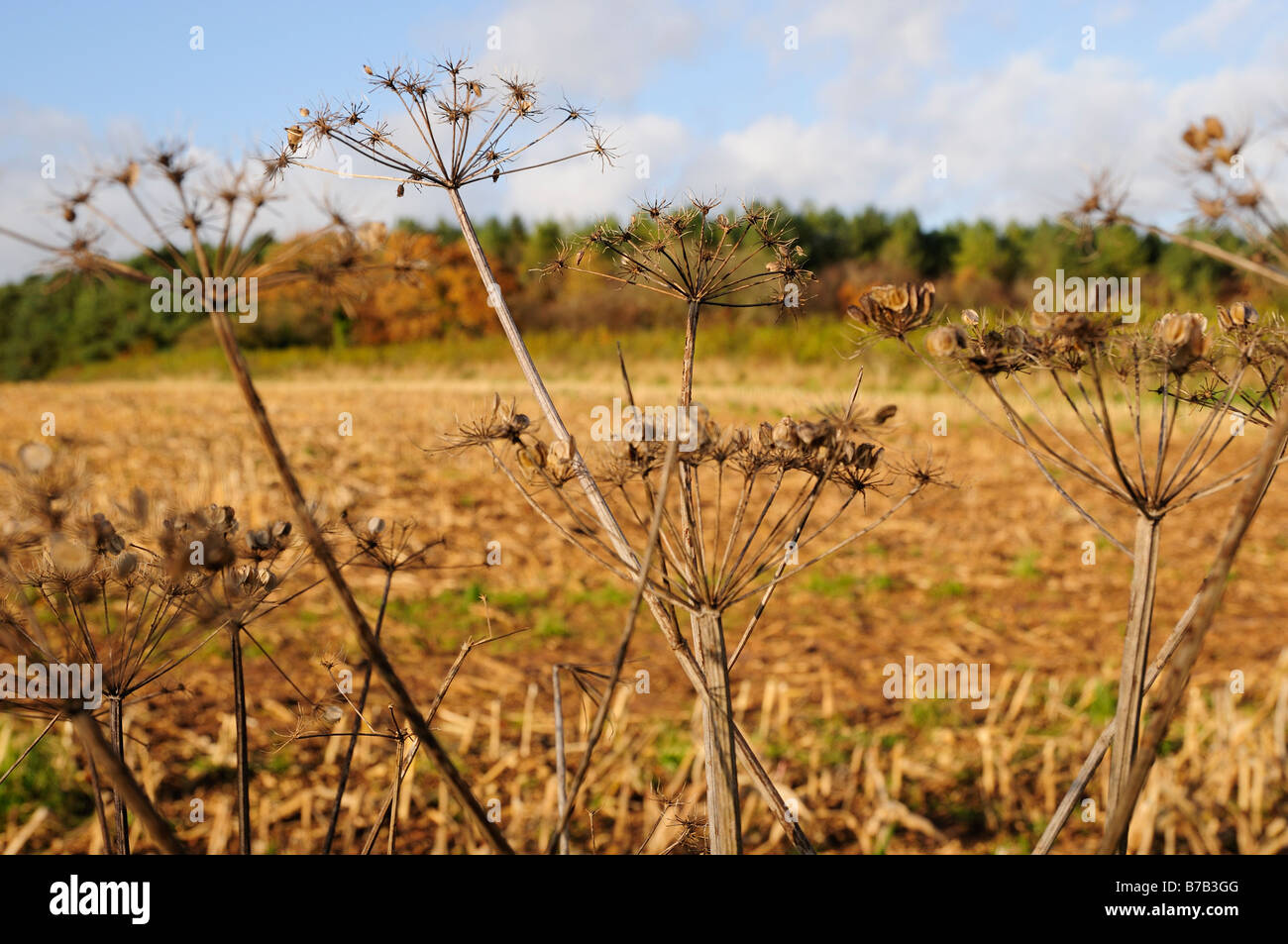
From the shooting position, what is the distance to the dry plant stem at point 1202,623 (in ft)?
3.00

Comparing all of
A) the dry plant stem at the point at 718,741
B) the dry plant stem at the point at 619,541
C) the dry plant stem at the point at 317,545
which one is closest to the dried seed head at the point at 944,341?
the dry plant stem at the point at 718,741

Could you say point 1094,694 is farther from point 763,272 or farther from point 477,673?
point 763,272

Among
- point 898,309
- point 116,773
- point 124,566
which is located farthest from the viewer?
point 898,309

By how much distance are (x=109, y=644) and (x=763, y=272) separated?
117 cm

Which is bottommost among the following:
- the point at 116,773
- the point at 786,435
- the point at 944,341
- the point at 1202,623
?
the point at 116,773

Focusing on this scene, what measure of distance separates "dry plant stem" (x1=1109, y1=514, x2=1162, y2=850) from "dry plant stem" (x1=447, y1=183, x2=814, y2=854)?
1.30 ft

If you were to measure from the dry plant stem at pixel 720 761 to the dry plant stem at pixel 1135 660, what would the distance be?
1.49 ft

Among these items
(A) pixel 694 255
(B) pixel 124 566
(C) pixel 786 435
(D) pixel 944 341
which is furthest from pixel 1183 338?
(B) pixel 124 566

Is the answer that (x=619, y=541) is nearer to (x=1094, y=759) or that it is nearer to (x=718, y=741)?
(x=718, y=741)

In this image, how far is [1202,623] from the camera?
3.06 feet

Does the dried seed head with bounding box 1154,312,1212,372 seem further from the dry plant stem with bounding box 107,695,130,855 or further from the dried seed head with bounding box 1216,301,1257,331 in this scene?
the dry plant stem with bounding box 107,695,130,855

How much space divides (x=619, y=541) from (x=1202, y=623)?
28.2 inches

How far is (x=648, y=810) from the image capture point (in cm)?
700
